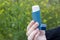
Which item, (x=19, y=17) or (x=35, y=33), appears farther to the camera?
(x=19, y=17)

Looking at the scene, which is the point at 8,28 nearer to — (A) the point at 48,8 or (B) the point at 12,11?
(B) the point at 12,11

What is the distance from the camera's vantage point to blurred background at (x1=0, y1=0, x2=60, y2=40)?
3.28m

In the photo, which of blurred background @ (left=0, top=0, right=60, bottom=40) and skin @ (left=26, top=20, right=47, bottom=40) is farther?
blurred background @ (left=0, top=0, right=60, bottom=40)

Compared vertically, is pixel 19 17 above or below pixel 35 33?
below

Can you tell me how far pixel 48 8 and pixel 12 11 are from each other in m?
0.55

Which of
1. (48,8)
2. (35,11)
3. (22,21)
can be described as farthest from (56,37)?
(48,8)

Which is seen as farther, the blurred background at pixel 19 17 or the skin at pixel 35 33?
the blurred background at pixel 19 17

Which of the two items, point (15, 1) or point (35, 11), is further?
point (15, 1)

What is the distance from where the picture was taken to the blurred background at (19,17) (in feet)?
10.8

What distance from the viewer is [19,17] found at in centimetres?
334

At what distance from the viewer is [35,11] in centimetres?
151

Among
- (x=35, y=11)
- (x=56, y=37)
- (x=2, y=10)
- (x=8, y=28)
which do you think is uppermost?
(x=35, y=11)

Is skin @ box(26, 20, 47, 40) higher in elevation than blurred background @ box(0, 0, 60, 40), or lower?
higher

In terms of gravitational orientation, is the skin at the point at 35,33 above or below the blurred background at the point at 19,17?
above
